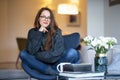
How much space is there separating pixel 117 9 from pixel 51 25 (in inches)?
88.7

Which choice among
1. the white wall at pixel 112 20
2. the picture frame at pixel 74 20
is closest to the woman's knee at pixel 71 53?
the white wall at pixel 112 20

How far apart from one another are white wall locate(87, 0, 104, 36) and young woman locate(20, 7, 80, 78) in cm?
266

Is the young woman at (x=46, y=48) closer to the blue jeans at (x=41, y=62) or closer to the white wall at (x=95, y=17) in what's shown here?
the blue jeans at (x=41, y=62)

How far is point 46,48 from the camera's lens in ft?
13.2

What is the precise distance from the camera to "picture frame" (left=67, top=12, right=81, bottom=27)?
817cm

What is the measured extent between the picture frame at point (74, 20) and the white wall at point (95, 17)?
1.35 m

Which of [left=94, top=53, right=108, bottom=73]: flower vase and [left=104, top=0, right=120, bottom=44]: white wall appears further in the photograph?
[left=104, top=0, right=120, bottom=44]: white wall

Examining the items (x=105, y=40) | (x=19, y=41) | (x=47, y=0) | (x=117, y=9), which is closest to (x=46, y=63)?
(x=105, y=40)

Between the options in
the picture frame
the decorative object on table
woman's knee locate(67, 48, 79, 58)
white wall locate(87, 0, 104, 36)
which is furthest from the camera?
the picture frame

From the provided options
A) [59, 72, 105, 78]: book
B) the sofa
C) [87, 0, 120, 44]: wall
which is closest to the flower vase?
[59, 72, 105, 78]: book

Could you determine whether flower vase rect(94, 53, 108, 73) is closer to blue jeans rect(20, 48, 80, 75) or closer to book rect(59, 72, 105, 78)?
book rect(59, 72, 105, 78)

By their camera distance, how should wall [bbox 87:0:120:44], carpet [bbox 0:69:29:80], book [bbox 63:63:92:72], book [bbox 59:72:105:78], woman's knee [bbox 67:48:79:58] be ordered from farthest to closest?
wall [bbox 87:0:120:44] → carpet [bbox 0:69:29:80] → woman's knee [bbox 67:48:79:58] → book [bbox 63:63:92:72] → book [bbox 59:72:105:78]

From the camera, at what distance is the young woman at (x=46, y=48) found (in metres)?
3.90

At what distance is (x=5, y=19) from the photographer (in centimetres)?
973
